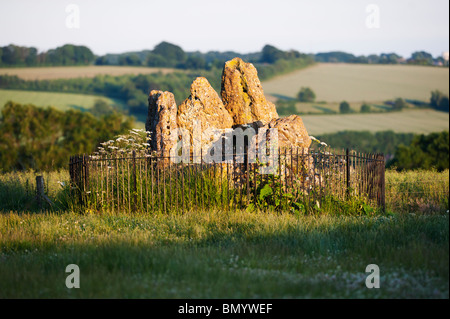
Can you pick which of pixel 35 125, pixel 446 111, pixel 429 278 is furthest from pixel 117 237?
pixel 446 111

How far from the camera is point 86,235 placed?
9.69 metres

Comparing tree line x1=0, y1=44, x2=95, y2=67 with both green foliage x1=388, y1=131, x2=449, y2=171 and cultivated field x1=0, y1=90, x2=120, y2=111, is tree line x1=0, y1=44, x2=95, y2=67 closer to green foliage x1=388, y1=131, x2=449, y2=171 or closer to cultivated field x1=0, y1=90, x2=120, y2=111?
cultivated field x1=0, y1=90, x2=120, y2=111

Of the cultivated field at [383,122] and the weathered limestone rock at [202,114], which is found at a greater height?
the weathered limestone rock at [202,114]

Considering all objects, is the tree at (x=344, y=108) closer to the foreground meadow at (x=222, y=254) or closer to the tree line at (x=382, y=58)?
the tree line at (x=382, y=58)

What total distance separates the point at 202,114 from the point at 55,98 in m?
50.2

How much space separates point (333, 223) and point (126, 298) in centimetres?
518

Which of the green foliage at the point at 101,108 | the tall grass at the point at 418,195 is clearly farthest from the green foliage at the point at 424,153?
the green foliage at the point at 101,108

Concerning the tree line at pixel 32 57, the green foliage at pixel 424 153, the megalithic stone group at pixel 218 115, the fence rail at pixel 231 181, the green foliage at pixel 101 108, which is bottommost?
the green foliage at pixel 424 153

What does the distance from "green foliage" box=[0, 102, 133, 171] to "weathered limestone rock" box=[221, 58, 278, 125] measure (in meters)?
24.4

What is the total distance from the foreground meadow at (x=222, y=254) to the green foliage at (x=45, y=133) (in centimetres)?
2752

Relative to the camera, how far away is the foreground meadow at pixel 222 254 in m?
6.52

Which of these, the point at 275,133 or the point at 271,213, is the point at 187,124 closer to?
the point at 275,133

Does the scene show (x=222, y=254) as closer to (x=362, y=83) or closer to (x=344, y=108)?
(x=344, y=108)

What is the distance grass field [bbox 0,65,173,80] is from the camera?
64375 millimetres
